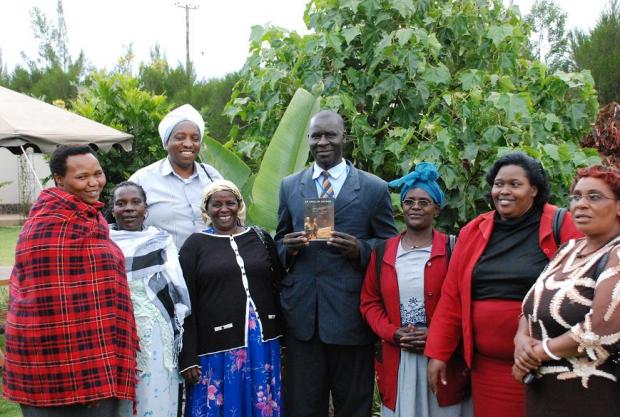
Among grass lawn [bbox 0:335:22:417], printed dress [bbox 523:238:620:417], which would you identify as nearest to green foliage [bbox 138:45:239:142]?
grass lawn [bbox 0:335:22:417]

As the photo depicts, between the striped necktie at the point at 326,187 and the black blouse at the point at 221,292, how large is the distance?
50cm

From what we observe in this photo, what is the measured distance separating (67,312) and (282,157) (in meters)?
2.38

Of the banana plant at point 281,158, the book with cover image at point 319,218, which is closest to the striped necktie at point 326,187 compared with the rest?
the book with cover image at point 319,218

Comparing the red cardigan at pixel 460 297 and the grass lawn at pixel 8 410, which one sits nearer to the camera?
the red cardigan at pixel 460 297

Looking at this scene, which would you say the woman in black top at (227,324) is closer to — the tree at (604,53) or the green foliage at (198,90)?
the green foliage at (198,90)

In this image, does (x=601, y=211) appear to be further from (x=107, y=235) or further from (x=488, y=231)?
(x=107, y=235)

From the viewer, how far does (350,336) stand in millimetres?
3799

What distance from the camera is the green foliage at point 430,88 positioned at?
507 centimetres

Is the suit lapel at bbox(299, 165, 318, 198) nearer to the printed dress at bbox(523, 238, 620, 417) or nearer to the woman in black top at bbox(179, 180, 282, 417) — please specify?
the woman in black top at bbox(179, 180, 282, 417)

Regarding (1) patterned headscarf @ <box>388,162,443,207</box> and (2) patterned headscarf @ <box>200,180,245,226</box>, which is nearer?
(1) patterned headscarf @ <box>388,162,443,207</box>

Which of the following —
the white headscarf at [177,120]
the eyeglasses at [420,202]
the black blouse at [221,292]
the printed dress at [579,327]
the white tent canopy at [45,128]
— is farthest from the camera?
the white tent canopy at [45,128]

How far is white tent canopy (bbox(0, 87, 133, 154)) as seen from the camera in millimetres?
8562

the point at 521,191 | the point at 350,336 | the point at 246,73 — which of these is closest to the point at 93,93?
the point at 246,73

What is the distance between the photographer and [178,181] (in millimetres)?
4297
